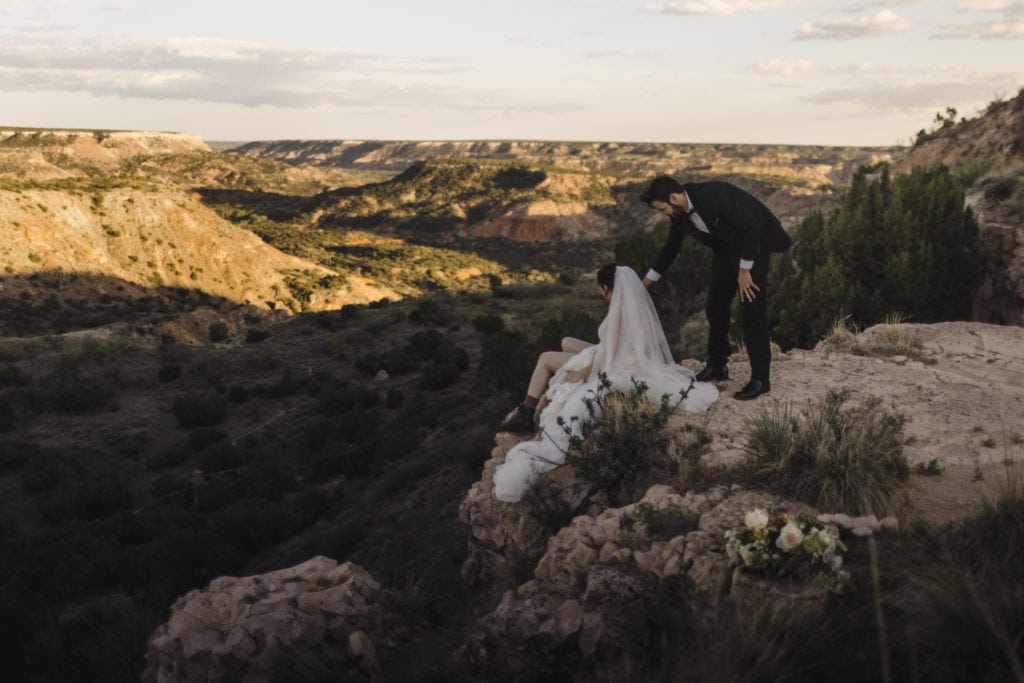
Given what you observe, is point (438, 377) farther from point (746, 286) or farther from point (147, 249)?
point (147, 249)

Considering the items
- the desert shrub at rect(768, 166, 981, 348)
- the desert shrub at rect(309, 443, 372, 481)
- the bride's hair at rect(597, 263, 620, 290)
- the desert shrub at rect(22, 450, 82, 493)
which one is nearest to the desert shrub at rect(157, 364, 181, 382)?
the desert shrub at rect(22, 450, 82, 493)

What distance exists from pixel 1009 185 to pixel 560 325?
916 centimetres

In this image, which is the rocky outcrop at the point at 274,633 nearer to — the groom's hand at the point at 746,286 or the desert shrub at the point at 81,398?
the groom's hand at the point at 746,286

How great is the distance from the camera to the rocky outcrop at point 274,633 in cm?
423

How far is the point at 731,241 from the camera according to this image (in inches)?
229

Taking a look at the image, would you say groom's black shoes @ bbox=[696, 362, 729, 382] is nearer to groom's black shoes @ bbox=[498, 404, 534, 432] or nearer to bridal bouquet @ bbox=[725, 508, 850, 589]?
groom's black shoes @ bbox=[498, 404, 534, 432]

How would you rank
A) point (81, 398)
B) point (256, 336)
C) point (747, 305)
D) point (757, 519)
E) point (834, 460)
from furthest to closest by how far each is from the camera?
point (256, 336) → point (81, 398) → point (747, 305) → point (834, 460) → point (757, 519)

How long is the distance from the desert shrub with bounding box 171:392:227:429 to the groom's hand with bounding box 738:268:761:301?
12425 millimetres

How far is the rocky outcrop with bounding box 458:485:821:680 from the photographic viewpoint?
11.1 ft

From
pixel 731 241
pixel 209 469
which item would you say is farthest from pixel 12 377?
pixel 731 241

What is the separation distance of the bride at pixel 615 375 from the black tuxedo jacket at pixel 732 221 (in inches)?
29.1

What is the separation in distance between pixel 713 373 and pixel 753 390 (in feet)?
2.01

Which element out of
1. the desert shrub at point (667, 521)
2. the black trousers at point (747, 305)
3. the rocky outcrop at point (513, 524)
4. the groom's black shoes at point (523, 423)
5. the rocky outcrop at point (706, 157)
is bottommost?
the rocky outcrop at point (513, 524)

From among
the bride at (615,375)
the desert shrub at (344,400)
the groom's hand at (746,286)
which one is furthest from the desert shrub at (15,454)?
the groom's hand at (746,286)
